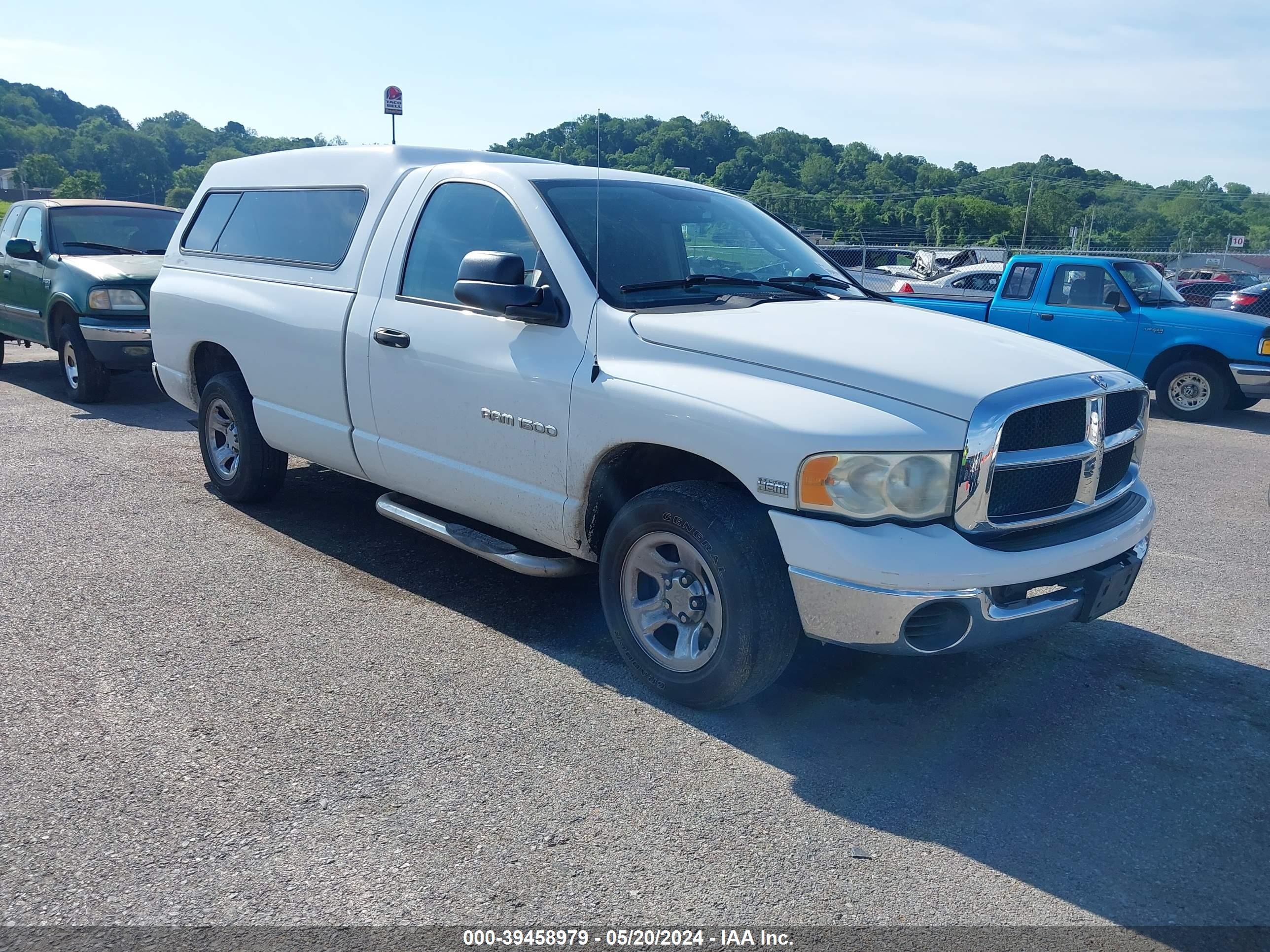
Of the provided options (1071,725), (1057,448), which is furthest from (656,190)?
(1071,725)

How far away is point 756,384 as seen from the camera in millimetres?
3490

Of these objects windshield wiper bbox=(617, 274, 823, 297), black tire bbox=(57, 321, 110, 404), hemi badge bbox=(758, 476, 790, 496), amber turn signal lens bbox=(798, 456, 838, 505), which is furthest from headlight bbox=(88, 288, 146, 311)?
amber turn signal lens bbox=(798, 456, 838, 505)

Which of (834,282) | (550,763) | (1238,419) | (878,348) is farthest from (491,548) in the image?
(1238,419)

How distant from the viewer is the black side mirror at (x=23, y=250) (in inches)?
390

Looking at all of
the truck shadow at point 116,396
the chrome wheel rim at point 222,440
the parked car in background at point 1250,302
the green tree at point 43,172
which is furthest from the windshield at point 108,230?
the green tree at point 43,172

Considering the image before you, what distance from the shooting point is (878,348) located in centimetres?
362

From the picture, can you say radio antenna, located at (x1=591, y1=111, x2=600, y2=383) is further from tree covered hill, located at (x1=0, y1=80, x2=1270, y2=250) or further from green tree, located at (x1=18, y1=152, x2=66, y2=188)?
green tree, located at (x1=18, y1=152, x2=66, y2=188)

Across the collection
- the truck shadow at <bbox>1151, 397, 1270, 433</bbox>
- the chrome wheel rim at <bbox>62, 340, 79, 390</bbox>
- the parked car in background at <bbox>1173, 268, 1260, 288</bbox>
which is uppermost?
the parked car in background at <bbox>1173, 268, 1260, 288</bbox>

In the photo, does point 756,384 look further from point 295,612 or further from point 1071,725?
point 295,612

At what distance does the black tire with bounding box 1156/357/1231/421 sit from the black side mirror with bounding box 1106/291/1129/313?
776mm

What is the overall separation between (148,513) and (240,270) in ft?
5.08

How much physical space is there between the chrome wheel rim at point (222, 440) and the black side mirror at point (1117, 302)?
9.28 meters

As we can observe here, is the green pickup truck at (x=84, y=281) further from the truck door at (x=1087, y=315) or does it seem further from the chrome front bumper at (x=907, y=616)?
the truck door at (x=1087, y=315)

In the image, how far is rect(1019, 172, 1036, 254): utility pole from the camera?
3270cm
